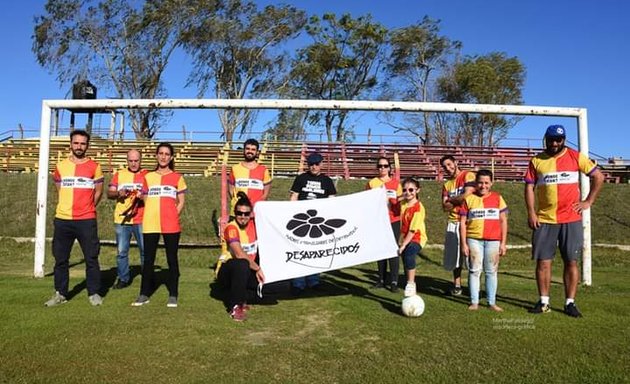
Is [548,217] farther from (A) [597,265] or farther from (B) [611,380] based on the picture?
(A) [597,265]

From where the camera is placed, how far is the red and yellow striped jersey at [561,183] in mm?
5805

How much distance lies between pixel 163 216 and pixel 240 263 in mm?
1211

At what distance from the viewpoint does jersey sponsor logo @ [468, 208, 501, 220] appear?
5.93 meters

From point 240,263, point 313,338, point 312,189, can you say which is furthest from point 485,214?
point 240,263

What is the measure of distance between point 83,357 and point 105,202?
1249 cm

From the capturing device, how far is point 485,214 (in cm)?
593

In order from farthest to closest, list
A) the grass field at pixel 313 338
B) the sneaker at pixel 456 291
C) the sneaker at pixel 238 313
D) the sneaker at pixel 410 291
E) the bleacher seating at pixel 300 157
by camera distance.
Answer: the bleacher seating at pixel 300 157 → the sneaker at pixel 456 291 → the sneaker at pixel 410 291 → the sneaker at pixel 238 313 → the grass field at pixel 313 338

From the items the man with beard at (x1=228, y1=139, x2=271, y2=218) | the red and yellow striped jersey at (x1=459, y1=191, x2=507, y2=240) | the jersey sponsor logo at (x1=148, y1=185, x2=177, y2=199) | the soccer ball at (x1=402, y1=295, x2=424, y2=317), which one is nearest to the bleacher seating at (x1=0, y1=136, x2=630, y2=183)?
the man with beard at (x1=228, y1=139, x2=271, y2=218)

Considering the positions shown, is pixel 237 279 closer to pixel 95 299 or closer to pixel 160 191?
pixel 160 191

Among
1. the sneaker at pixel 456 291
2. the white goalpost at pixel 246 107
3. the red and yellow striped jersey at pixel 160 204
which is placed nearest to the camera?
the red and yellow striped jersey at pixel 160 204

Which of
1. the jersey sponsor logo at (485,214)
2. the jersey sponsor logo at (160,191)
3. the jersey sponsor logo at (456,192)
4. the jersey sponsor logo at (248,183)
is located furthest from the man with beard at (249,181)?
the jersey sponsor logo at (485,214)

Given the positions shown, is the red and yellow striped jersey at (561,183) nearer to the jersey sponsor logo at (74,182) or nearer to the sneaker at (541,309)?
the sneaker at (541,309)

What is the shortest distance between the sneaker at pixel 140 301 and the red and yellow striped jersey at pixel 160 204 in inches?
33.6

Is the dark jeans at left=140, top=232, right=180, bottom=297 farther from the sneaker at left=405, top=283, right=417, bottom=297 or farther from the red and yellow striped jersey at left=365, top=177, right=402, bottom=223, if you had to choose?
the red and yellow striped jersey at left=365, top=177, right=402, bottom=223
